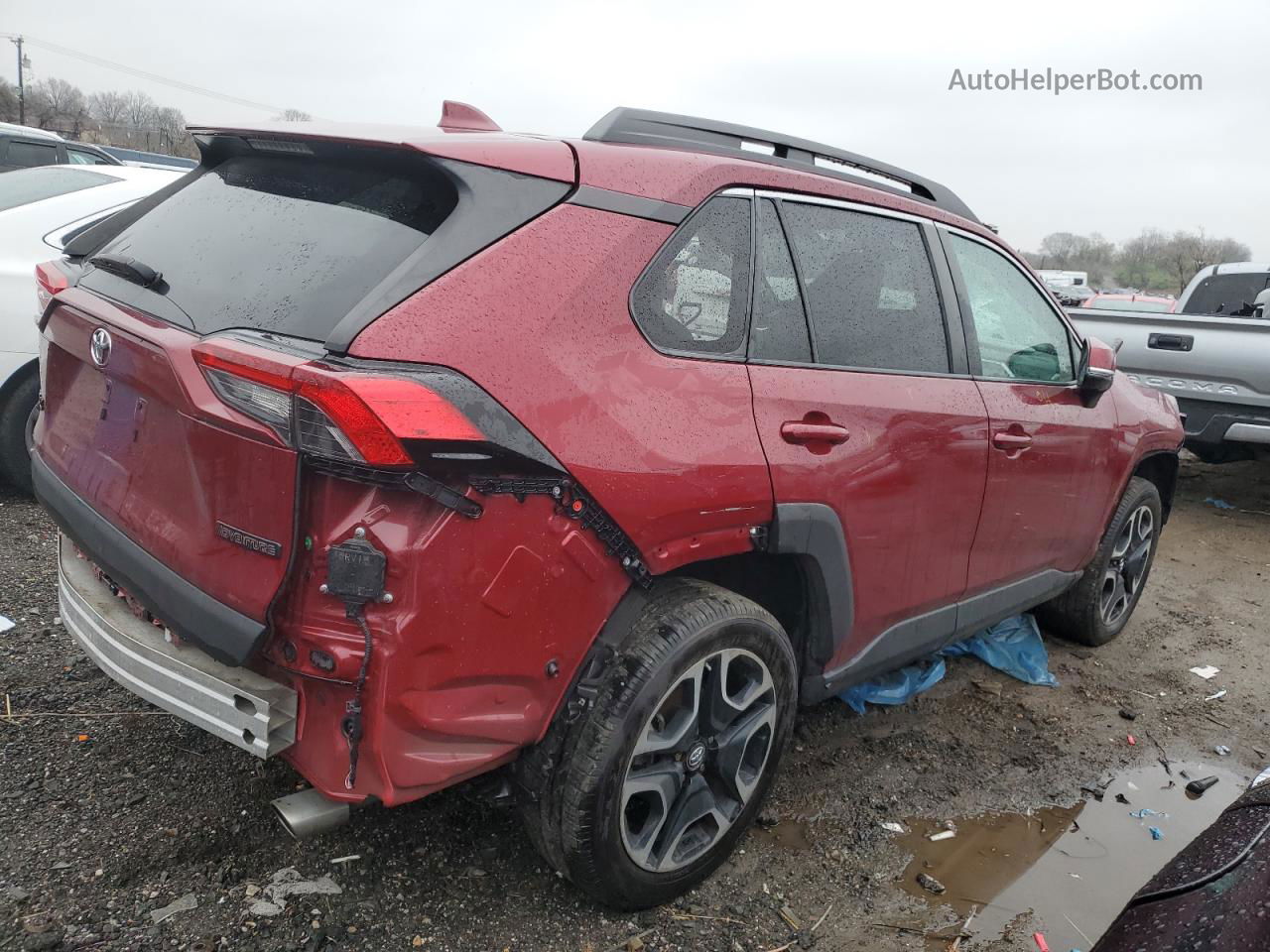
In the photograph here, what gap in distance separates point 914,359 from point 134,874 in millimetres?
2558

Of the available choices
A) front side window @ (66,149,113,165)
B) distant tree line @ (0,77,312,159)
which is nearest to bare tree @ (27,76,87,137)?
distant tree line @ (0,77,312,159)

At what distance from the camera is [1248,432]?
20.4 ft

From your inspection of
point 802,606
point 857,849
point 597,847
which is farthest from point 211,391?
point 857,849

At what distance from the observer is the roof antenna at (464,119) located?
2301 mm

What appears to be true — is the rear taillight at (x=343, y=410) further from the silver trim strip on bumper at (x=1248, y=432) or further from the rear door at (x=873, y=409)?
the silver trim strip on bumper at (x=1248, y=432)

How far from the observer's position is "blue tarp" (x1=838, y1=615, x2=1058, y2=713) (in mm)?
3584

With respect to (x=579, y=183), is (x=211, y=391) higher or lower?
lower

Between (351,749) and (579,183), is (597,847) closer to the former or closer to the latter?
(351,749)

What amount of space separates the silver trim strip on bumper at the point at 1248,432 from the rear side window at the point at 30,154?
10.7 metres

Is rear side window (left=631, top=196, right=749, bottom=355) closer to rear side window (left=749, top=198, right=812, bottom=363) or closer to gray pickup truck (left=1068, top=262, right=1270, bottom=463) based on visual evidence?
rear side window (left=749, top=198, right=812, bottom=363)

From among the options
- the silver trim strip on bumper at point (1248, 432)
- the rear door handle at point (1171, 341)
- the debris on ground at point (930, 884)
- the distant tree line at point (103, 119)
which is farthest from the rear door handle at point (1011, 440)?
the distant tree line at point (103, 119)

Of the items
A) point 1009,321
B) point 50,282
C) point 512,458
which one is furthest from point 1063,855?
point 50,282

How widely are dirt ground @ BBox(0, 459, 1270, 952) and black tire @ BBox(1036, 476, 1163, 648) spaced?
459 millimetres

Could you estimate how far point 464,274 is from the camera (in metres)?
1.82
